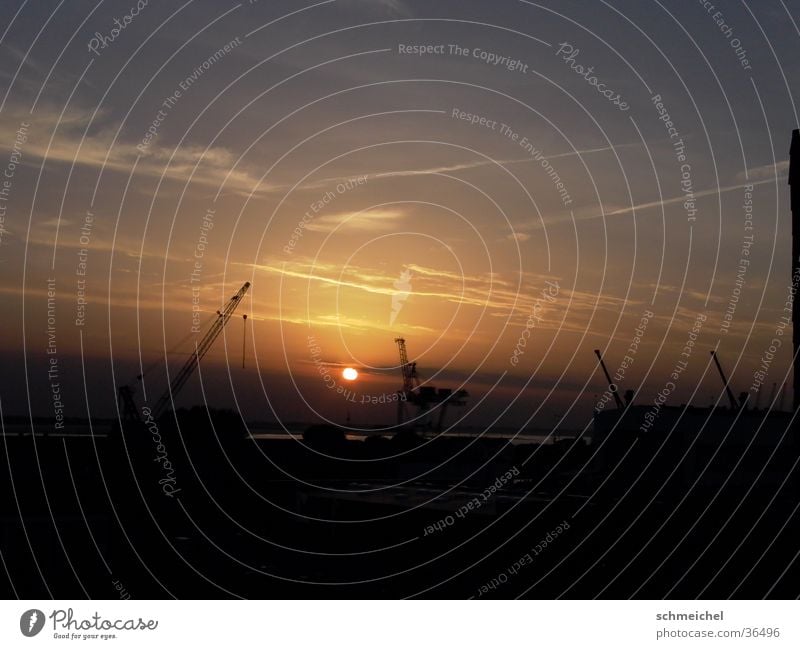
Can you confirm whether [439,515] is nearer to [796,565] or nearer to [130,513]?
[796,565]

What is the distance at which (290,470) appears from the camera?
94.2 meters

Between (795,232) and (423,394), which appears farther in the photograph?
(423,394)

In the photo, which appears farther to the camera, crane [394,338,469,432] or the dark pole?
crane [394,338,469,432]

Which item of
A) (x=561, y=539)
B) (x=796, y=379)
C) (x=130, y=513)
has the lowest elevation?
(x=130, y=513)

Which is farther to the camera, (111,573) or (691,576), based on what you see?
(111,573)

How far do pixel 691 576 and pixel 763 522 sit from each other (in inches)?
361

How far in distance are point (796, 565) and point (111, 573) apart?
91.0 feet

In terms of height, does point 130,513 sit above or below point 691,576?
below

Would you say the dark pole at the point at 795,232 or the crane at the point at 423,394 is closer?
the dark pole at the point at 795,232
